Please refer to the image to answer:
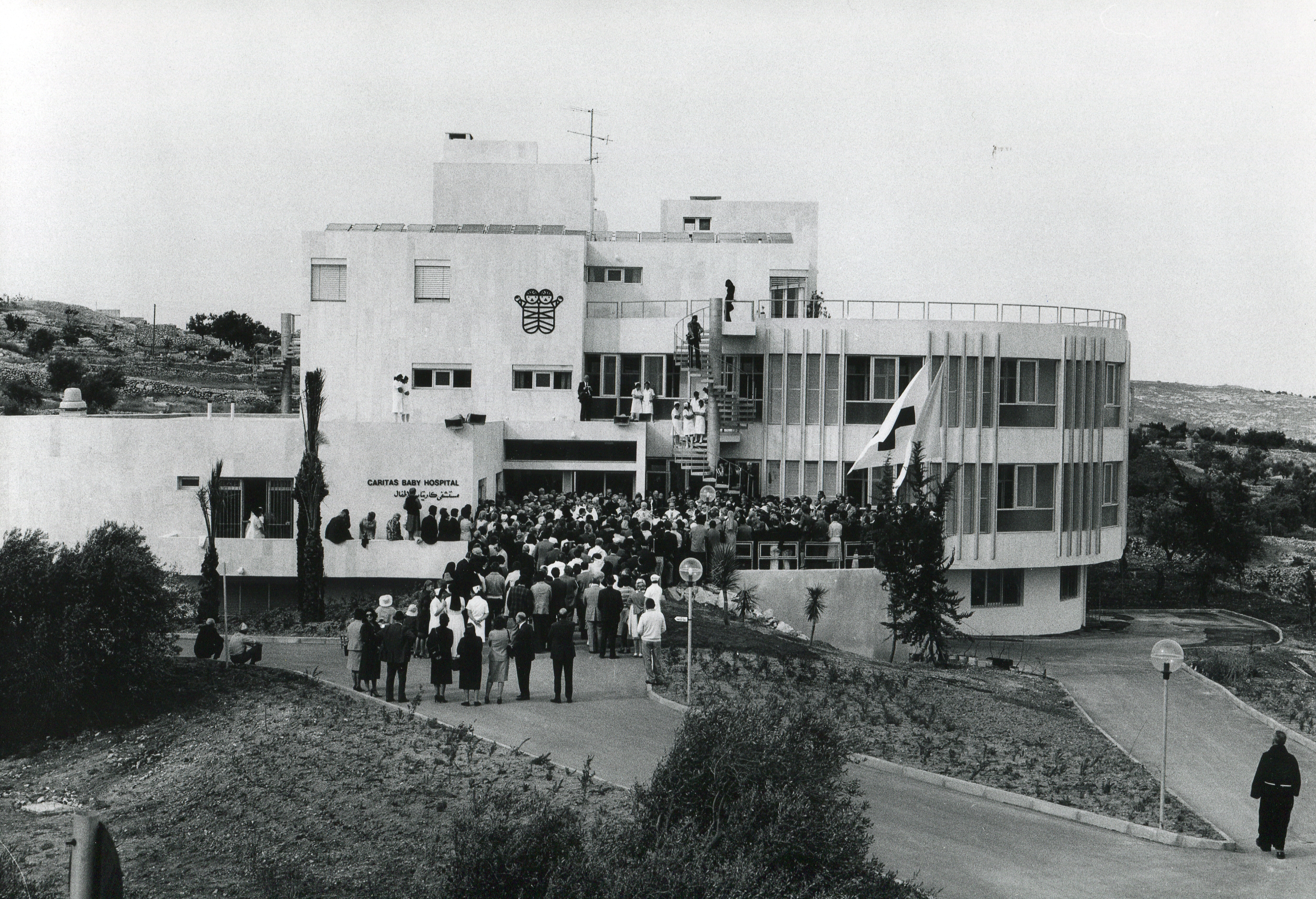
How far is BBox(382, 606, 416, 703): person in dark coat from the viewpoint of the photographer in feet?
68.9

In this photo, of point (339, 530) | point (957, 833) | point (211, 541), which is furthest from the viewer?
point (339, 530)

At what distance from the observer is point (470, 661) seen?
20906mm

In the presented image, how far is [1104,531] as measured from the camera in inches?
1820

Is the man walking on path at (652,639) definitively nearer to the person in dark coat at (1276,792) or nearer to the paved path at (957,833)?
the paved path at (957,833)

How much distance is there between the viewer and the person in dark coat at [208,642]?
25.1m

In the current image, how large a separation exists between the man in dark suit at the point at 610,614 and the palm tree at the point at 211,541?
903 centimetres

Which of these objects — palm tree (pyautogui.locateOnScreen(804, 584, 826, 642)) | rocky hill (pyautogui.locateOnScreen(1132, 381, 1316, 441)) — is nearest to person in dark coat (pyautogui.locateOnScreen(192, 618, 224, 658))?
palm tree (pyautogui.locateOnScreen(804, 584, 826, 642))

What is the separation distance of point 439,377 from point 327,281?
184 inches

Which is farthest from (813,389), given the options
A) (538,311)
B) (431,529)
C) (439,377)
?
(431,529)

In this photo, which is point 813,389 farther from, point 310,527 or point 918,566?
point 310,527

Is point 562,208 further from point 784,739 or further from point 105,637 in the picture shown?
point 784,739

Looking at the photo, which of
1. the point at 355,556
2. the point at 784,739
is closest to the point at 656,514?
the point at 355,556

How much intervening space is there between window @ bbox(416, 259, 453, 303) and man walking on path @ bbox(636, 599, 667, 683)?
2327 cm

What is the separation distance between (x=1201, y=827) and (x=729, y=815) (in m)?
8.15
